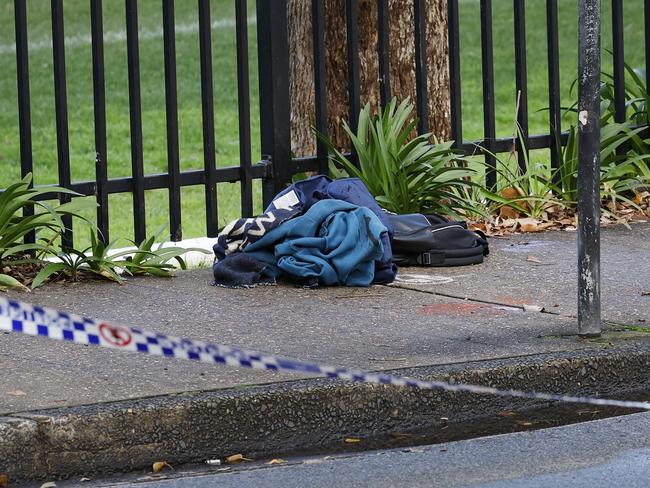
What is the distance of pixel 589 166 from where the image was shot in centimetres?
507

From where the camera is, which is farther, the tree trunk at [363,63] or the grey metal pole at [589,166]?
the tree trunk at [363,63]

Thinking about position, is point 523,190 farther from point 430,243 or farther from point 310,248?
point 310,248

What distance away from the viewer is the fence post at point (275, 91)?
729 centimetres

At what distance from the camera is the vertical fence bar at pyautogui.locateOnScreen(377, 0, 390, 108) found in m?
7.55

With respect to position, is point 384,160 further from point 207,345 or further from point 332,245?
point 207,345

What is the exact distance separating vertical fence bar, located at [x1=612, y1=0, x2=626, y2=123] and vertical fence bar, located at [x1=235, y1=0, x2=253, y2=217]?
7.81 feet

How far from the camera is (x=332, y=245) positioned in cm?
605

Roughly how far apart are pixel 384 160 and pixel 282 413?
3.02m

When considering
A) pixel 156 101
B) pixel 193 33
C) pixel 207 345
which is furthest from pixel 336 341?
pixel 193 33

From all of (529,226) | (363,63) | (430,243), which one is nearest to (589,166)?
(430,243)

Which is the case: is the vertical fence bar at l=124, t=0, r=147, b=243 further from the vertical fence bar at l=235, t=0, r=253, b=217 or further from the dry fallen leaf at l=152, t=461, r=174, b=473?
the dry fallen leaf at l=152, t=461, r=174, b=473

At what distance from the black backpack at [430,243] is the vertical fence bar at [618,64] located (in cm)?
217

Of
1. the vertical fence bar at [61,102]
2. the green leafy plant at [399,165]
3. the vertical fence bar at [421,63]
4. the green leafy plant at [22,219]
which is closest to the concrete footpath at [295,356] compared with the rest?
the green leafy plant at [22,219]

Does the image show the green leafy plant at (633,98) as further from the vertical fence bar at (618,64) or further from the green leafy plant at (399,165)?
the green leafy plant at (399,165)
